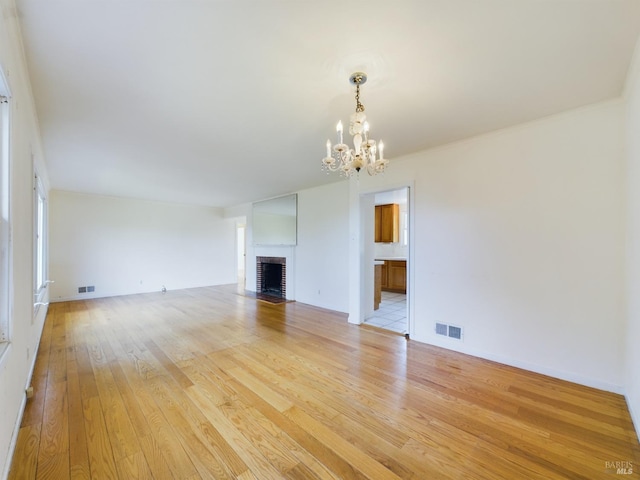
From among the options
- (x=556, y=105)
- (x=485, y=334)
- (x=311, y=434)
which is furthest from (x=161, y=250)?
(x=556, y=105)

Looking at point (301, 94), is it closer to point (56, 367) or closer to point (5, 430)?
point (5, 430)

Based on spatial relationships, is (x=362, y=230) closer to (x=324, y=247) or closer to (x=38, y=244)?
(x=324, y=247)

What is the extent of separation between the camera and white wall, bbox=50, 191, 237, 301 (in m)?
5.83

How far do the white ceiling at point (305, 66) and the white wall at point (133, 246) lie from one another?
386 cm

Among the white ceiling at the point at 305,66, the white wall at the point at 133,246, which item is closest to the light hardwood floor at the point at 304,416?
the white ceiling at the point at 305,66

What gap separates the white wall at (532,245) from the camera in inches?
89.4

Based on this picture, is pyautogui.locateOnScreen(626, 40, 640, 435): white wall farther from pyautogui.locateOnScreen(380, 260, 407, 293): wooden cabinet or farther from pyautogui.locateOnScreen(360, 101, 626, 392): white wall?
pyautogui.locateOnScreen(380, 260, 407, 293): wooden cabinet

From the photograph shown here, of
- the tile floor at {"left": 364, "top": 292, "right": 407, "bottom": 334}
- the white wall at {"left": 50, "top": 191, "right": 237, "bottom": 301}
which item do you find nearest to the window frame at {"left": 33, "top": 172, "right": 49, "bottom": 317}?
the white wall at {"left": 50, "top": 191, "right": 237, "bottom": 301}

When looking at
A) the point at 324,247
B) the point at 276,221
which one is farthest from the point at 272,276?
the point at 324,247

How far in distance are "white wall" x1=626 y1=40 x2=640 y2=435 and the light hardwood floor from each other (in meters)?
0.27

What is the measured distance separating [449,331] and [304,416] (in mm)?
2099

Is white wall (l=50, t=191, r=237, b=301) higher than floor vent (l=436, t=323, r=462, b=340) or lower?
higher

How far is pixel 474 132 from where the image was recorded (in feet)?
9.34

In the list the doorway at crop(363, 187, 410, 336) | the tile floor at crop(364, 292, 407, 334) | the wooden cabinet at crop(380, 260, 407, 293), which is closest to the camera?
the tile floor at crop(364, 292, 407, 334)
